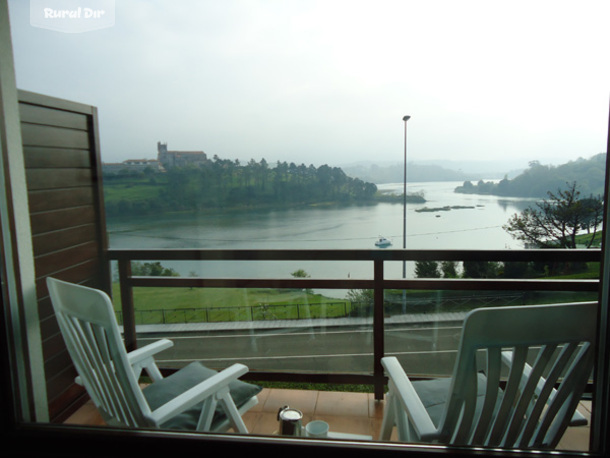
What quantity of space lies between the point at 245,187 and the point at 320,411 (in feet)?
3.66

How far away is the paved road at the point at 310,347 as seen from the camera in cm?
185

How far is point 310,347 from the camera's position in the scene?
85.9 inches

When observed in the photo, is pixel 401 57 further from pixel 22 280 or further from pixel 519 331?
pixel 22 280

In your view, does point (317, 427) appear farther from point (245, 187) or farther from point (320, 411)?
point (245, 187)

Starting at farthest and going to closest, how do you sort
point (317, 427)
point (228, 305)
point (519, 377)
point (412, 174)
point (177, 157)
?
point (228, 305) → point (177, 157) → point (412, 174) → point (317, 427) → point (519, 377)

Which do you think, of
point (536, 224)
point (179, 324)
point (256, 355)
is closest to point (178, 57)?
point (179, 324)

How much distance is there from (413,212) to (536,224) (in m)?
0.47

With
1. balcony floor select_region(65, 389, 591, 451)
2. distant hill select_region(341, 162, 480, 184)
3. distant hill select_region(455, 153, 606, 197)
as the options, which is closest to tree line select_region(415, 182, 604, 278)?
distant hill select_region(455, 153, 606, 197)

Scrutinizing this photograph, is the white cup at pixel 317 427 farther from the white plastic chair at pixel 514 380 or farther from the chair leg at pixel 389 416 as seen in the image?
the white plastic chair at pixel 514 380

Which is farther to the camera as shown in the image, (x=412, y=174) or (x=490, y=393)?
(x=412, y=174)

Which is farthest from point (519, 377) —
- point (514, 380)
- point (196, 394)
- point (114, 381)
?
point (114, 381)

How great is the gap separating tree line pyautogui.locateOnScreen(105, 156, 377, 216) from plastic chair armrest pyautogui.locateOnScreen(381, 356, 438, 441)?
2.38 feet

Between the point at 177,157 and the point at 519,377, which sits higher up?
the point at 177,157

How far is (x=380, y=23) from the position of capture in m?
1.68
